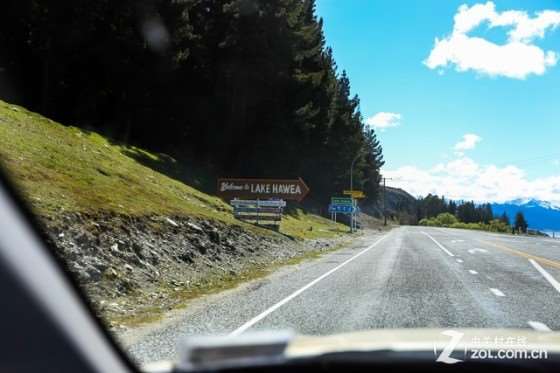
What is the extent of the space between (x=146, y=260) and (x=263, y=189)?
760 inches

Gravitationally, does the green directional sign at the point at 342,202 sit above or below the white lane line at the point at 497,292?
above

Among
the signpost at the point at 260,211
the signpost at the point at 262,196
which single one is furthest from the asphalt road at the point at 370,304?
the signpost at the point at 262,196

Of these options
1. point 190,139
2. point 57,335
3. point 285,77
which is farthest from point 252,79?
point 57,335

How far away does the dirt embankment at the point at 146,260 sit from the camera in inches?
394

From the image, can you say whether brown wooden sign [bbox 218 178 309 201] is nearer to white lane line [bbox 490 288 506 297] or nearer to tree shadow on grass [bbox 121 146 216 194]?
tree shadow on grass [bbox 121 146 216 194]

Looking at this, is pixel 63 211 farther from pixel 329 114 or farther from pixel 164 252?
pixel 329 114

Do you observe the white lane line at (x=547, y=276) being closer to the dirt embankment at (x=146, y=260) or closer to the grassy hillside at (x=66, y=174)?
the dirt embankment at (x=146, y=260)

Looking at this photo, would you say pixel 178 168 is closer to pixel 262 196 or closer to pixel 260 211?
pixel 262 196

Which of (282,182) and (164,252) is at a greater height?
(282,182)

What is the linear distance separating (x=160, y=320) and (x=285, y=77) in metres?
37.2

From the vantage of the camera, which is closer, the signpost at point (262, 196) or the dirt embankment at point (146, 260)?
the dirt embankment at point (146, 260)

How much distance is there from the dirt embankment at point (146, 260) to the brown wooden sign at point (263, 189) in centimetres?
1071

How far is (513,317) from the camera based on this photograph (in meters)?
8.40

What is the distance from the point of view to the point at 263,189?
32.6 m
